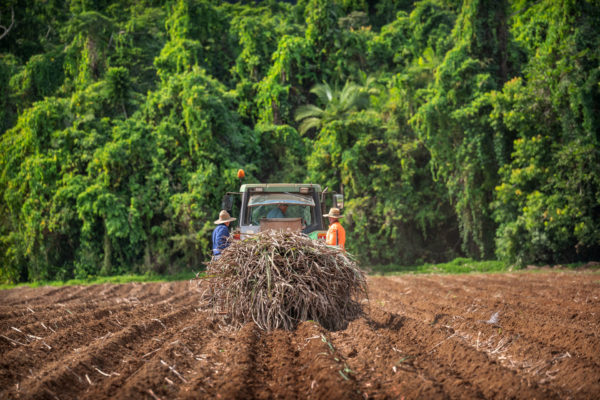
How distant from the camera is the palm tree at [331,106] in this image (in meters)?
21.5

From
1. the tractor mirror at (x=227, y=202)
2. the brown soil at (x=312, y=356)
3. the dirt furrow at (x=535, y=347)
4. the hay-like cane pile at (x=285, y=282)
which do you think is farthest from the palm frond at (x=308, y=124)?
the hay-like cane pile at (x=285, y=282)

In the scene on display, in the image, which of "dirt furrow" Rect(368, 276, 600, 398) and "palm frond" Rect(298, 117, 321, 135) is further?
"palm frond" Rect(298, 117, 321, 135)

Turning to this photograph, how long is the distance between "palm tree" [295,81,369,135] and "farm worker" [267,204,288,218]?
12.5 m

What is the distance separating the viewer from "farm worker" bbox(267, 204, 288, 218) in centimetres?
913

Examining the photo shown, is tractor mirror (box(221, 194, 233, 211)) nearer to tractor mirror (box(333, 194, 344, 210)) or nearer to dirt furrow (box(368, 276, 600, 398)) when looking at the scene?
tractor mirror (box(333, 194, 344, 210))

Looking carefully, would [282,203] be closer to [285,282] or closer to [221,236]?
[221,236]

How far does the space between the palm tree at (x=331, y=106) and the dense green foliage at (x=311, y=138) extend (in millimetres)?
98

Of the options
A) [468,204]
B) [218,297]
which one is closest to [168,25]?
[468,204]

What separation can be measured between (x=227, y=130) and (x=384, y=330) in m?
14.0

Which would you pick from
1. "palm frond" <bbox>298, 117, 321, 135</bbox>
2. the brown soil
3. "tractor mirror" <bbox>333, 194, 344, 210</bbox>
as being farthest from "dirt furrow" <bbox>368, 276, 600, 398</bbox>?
"palm frond" <bbox>298, 117, 321, 135</bbox>

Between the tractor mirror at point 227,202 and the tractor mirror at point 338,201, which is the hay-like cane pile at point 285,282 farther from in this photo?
the tractor mirror at point 227,202

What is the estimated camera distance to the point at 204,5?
23047 millimetres

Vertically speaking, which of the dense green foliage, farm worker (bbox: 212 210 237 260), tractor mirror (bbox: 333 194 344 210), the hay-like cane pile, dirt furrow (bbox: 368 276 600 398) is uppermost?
the dense green foliage

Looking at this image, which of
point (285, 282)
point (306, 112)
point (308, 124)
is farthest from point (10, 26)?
point (285, 282)
